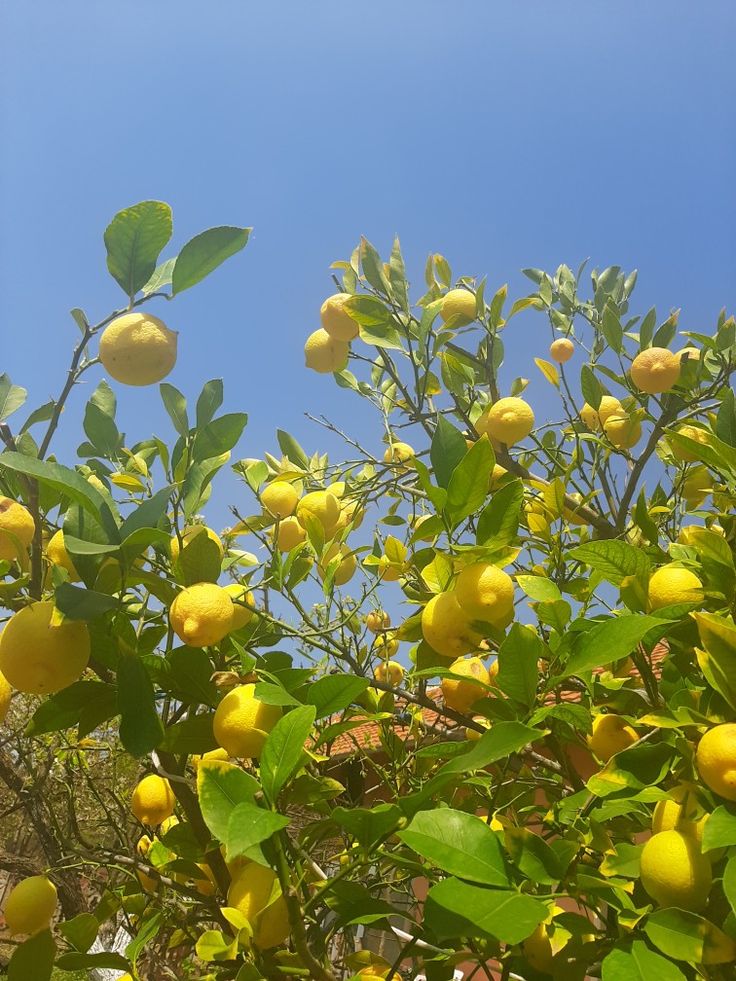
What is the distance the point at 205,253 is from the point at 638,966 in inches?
33.9

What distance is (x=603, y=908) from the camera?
0.97m

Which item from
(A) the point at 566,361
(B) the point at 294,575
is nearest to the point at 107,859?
(B) the point at 294,575

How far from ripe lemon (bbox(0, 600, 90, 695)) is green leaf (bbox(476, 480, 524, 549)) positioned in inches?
20.4

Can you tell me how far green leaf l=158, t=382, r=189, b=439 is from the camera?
3.32ft

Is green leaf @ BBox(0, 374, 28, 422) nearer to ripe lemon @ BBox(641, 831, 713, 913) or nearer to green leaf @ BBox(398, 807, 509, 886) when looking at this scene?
green leaf @ BBox(398, 807, 509, 886)

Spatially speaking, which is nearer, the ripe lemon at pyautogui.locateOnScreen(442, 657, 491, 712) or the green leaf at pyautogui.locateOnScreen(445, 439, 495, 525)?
the green leaf at pyautogui.locateOnScreen(445, 439, 495, 525)

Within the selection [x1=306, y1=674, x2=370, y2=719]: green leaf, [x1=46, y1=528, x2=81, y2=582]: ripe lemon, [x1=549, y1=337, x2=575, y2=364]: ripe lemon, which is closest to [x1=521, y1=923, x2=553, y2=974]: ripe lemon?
[x1=306, y1=674, x2=370, y2=719]: green leaf

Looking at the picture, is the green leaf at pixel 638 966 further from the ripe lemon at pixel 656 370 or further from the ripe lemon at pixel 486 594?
the ripe lemon at pixel 656 370

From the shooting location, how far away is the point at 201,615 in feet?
2.79

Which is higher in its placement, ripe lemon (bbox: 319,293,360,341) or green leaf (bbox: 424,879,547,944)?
ripe lemon (bbox: 319,293,360,341)

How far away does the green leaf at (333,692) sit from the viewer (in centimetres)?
78

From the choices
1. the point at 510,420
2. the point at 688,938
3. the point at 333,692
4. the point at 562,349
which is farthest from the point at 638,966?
the point at 562,349

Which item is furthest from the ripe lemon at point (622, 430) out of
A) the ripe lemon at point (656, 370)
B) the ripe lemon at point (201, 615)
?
the ripe lemon at point (201, 615)

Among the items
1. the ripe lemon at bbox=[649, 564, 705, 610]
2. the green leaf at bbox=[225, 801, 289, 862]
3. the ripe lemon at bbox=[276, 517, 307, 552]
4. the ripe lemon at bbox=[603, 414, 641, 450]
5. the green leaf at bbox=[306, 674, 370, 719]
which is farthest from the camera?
the ripe lemon at bbox=[603, 414, 641, 450]
